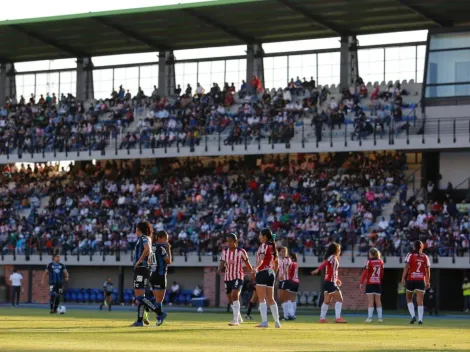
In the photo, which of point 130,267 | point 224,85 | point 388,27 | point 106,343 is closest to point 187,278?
point 130,267

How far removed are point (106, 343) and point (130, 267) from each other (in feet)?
118

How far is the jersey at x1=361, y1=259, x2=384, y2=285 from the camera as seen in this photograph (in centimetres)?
3019

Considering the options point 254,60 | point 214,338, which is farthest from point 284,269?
point 254,60

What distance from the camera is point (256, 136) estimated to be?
51844 millimetres

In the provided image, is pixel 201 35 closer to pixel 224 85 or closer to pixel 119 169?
pixel 224 85

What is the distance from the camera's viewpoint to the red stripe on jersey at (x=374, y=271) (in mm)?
30188

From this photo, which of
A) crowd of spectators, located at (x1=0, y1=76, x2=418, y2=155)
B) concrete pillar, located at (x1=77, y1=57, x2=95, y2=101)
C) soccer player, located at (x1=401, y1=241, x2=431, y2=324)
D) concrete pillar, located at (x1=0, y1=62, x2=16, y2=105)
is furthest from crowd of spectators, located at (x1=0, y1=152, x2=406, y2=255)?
soccer player, located at (x1=401, y1=241, x2=431, y2=324)

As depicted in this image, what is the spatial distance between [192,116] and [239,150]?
4.13 m

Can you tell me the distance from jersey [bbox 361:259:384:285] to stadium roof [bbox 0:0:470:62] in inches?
796

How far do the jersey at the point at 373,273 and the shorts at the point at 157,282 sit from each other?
817 centimetres

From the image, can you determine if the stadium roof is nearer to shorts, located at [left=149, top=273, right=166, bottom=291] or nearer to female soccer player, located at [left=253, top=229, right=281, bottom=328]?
female soccer player, located at [left=253, top=229, right=281, bottom=328]

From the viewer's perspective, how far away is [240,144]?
52.0 m

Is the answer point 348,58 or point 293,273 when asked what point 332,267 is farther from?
point 348,58

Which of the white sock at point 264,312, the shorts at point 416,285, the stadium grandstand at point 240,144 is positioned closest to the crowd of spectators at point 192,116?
the stadium grandstand at point 240,144
